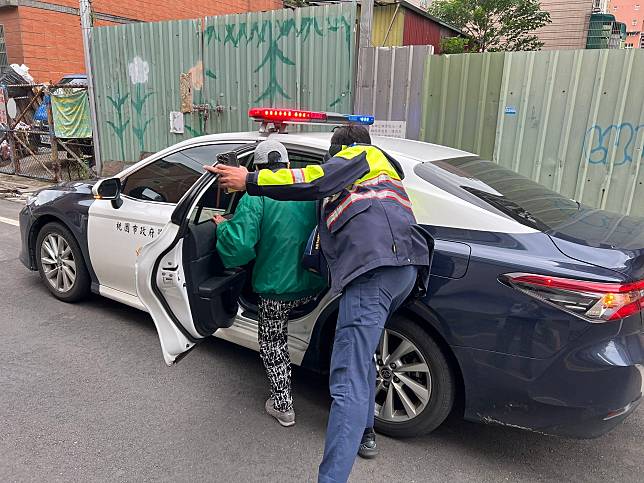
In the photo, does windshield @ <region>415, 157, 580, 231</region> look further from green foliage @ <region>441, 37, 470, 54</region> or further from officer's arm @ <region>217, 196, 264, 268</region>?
green foliage @ <region>441, 37, 470, 54</region>

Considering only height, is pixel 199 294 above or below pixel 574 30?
below

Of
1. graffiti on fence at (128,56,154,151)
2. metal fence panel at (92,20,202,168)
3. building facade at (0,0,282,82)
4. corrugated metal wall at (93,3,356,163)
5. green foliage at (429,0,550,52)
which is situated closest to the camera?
corrugated metal wall at (93,3,356,163)

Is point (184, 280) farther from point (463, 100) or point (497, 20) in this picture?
point (497, 20)

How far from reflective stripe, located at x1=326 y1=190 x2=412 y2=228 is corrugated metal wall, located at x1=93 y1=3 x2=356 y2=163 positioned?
15.7 ft

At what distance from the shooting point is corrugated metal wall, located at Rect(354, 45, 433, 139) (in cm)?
616

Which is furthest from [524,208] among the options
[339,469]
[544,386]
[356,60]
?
[356,60]

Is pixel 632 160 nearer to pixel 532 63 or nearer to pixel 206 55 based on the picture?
pixel 532 63

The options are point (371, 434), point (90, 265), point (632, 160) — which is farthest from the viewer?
point (632, 160)

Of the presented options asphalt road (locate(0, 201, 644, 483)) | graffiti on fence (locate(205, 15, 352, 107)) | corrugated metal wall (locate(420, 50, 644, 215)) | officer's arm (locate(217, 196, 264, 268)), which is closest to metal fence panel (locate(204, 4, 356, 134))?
graffiti on fence (locate(205, 15, 352, 107))

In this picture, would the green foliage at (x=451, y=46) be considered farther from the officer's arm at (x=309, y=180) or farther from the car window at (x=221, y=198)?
the officer's arm at (x=309, y=180)

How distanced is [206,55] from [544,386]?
24.1 ft

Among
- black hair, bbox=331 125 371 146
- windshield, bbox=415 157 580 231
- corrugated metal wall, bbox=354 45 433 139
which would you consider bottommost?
windshield, bbox=415 157 580 231

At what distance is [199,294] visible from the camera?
107 inches

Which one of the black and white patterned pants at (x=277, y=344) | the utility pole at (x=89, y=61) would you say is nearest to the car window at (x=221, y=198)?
the black and white patterned pants at (x=277, y=344)
